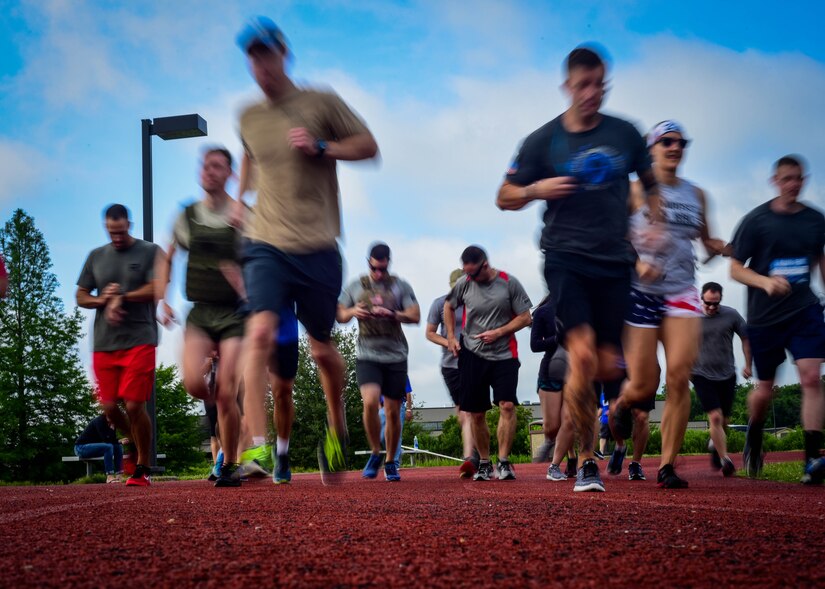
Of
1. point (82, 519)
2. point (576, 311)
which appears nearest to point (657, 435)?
point (576, 311)

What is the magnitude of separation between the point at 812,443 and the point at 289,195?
4657 millimetres

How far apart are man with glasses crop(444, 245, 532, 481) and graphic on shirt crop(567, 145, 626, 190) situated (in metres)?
3.99

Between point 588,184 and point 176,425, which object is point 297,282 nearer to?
point 588,184

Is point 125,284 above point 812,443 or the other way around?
A: above

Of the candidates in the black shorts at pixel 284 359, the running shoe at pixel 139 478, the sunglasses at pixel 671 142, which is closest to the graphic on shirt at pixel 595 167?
the sunglasses at pixel 671 142

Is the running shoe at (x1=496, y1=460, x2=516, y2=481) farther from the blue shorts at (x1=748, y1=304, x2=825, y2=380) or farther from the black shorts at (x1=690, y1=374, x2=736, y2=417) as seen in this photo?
the blue shorts at (x1=748, y1=304, x2=825, y2=380)

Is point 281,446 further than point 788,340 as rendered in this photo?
No

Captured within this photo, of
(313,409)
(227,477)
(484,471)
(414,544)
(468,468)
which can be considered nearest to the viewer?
(414,544)

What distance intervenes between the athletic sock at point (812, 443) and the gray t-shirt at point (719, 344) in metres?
2.69

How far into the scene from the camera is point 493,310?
9.59m

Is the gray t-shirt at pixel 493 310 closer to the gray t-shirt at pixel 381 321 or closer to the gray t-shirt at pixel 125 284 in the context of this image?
the gray t-shirt at pixel 381 321

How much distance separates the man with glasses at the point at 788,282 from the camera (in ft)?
24.1

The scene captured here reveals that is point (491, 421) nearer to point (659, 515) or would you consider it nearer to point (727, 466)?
point (727, 466)

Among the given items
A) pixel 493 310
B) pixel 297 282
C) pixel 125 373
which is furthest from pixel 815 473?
pixel 125 373
